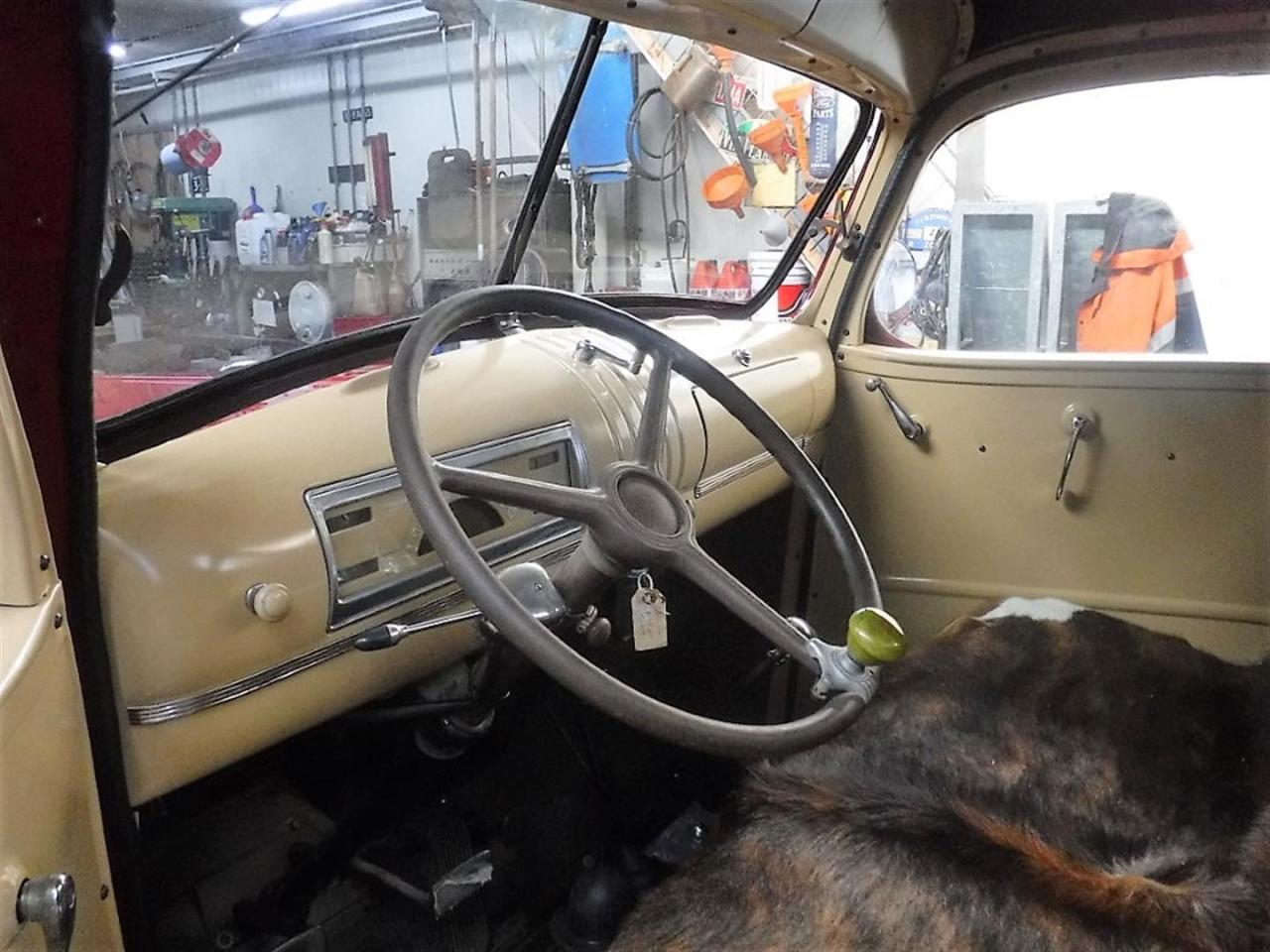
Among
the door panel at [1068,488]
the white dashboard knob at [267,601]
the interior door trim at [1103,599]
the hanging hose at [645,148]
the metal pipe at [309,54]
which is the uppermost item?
the metal pipe at [309,54]

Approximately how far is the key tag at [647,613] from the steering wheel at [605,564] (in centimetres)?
3

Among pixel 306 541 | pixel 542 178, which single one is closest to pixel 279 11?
pixel 542 178

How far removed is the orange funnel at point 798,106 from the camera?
2.09 meters

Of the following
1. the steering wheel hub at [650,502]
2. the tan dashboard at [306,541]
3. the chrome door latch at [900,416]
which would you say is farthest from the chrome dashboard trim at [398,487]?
the chrome door latch at [900,416]

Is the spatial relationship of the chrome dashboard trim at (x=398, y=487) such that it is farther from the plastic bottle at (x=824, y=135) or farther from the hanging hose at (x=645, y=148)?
the plastic bottle at (x=824, y=135)

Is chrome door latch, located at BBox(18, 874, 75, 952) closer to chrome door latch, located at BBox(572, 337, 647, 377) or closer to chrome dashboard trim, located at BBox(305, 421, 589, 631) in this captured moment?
chrome dashboard trim, located at BBox(305, 421, 589, 631)

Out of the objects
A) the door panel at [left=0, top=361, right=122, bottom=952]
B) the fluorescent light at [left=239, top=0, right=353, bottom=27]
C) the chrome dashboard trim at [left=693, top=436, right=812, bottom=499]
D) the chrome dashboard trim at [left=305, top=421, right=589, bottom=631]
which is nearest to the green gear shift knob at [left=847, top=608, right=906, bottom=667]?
the chrome dashboard trim at [left=305, top=421, right=589, bottom=631]

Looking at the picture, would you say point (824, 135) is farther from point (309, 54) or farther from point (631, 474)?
point (631, 474)

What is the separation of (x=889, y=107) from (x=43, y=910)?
76.8 inches

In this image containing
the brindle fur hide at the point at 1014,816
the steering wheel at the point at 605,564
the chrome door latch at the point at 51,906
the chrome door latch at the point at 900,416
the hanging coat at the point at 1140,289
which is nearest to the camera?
the chrome door latch at the point at 51,906

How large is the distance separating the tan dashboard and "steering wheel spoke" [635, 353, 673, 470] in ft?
0.48

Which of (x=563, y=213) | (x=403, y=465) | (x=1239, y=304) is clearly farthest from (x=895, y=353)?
(x=403, y=465)

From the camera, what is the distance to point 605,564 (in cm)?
115

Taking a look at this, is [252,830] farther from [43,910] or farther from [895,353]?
[895,353]
